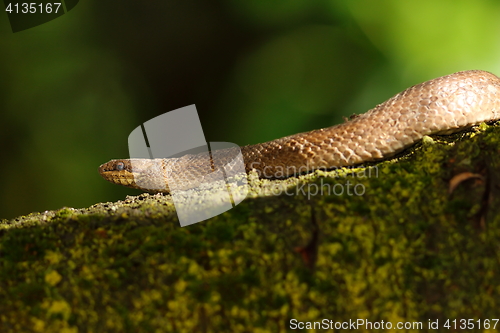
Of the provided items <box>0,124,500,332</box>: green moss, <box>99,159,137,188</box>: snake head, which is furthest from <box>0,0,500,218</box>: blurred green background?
<box>0,124,500,332</box>: green moss

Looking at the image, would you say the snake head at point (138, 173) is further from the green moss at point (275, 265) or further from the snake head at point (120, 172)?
the green moss at point (275, 265)

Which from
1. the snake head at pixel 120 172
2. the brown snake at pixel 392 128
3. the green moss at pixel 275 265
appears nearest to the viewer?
the green moss at pixel 275 265

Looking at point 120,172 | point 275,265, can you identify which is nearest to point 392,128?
point 275,265

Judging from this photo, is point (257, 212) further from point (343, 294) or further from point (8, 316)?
point (8, 316)

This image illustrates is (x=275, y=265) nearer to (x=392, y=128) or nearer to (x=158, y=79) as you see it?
(x=392, y=128)

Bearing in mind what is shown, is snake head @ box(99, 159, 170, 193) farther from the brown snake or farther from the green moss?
the green moss

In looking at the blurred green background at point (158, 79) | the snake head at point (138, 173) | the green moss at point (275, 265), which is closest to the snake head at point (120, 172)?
the snake head at point (138, 173)
